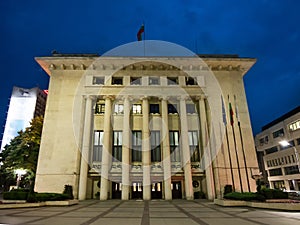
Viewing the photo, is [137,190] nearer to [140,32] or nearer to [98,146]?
[98,146]

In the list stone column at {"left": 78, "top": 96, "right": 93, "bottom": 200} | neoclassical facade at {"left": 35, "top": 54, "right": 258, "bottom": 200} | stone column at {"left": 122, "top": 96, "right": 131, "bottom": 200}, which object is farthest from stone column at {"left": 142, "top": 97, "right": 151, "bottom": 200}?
stone column at {"left": 78, "top": 96, "right": 93, "bottom": 200}

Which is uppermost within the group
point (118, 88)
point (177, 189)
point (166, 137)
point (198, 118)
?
point (118, 88)

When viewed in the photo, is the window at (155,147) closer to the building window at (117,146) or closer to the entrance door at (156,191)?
the entrance door at (156,191)

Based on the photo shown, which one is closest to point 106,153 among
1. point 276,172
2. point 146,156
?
point 146,156

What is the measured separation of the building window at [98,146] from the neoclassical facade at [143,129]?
121 millimetres

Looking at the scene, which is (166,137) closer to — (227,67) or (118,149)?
(118,149)

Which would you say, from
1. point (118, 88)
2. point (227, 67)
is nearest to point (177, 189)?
point (118, 88)

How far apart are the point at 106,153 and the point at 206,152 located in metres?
11.8

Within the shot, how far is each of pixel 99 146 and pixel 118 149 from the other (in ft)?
7.76

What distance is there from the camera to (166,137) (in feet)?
80.6

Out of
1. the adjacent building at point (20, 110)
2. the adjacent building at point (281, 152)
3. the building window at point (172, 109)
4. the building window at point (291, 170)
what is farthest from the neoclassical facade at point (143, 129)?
the adjacent building at point (20, 110)

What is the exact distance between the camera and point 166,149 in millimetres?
24234

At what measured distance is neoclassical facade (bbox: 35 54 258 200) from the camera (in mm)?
23500

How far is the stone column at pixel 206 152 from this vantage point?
23.2 metres
